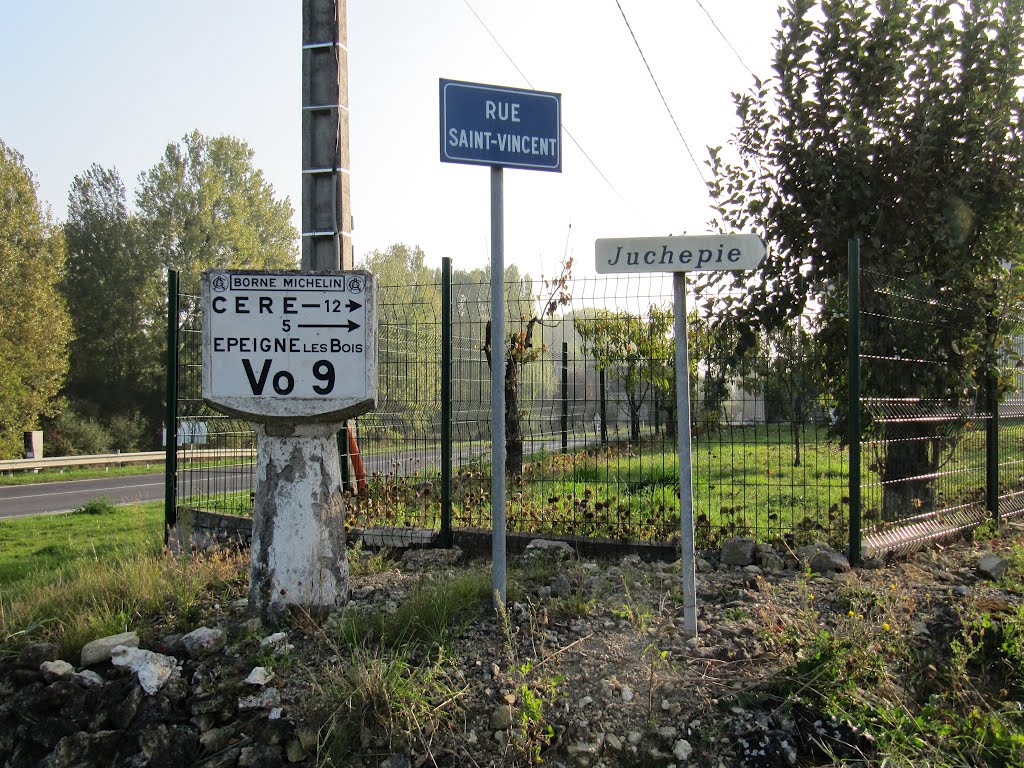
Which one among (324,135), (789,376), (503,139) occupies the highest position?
(324,135)

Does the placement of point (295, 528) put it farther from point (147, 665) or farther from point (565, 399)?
point (565, 399)

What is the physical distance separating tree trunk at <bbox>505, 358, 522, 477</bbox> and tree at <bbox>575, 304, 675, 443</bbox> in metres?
0.79

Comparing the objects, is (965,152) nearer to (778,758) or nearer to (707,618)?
(707,618)

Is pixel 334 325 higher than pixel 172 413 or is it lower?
higher

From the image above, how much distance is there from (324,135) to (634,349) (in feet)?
10.5

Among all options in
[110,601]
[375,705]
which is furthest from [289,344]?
[375,705]

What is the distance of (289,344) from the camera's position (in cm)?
462

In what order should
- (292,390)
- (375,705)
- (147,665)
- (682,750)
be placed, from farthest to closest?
(292,390) < (147,665) < (375,705) < (682,750)

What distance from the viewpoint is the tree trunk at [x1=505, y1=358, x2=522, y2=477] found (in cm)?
699

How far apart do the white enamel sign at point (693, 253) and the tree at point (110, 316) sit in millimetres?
36022

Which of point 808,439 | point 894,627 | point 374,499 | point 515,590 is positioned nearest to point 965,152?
point 808,439

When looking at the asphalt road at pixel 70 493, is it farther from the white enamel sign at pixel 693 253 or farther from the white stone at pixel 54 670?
the white enamel sign at pixel 693 253

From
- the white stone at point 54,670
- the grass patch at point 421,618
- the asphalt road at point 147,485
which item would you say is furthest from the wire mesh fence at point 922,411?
the white stone at point 54,670

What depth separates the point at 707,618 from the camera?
14.7 ft
